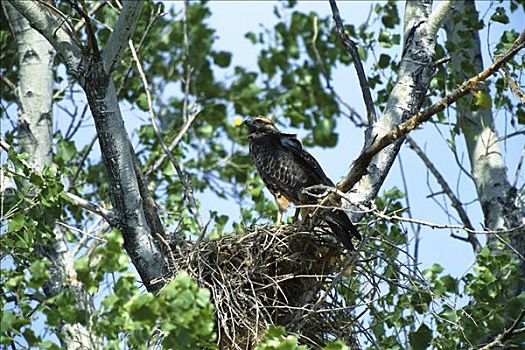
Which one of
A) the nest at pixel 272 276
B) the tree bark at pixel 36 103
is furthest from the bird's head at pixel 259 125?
the nest at pixel 272 276

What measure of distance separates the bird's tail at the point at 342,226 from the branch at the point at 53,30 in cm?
175

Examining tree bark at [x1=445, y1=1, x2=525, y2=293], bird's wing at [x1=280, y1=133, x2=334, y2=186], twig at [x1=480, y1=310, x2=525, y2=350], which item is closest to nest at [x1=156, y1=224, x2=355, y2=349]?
bird's wing at [x1=280, y1=133, x2=334, y2=186]

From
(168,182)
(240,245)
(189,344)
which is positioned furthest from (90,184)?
(189,344)

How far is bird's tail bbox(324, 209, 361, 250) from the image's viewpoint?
674 cm

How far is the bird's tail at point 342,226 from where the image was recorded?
265 inches

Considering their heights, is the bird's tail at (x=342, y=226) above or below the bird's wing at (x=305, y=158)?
below

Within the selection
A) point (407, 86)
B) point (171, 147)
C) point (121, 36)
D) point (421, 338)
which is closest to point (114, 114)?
point (121, 36)

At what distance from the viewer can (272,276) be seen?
283 inches

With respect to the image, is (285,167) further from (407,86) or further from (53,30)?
(53,30)

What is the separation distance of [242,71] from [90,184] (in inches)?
162

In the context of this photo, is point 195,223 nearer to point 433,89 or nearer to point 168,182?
point 168,182

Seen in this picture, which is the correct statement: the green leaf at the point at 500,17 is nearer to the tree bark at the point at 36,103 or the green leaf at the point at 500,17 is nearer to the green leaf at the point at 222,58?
the tree bark at the point at 36,103

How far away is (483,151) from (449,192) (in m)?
0.49

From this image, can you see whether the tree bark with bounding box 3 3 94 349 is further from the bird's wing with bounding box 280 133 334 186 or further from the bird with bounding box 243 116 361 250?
the bird's wing with bounding box 280 133 334 186
